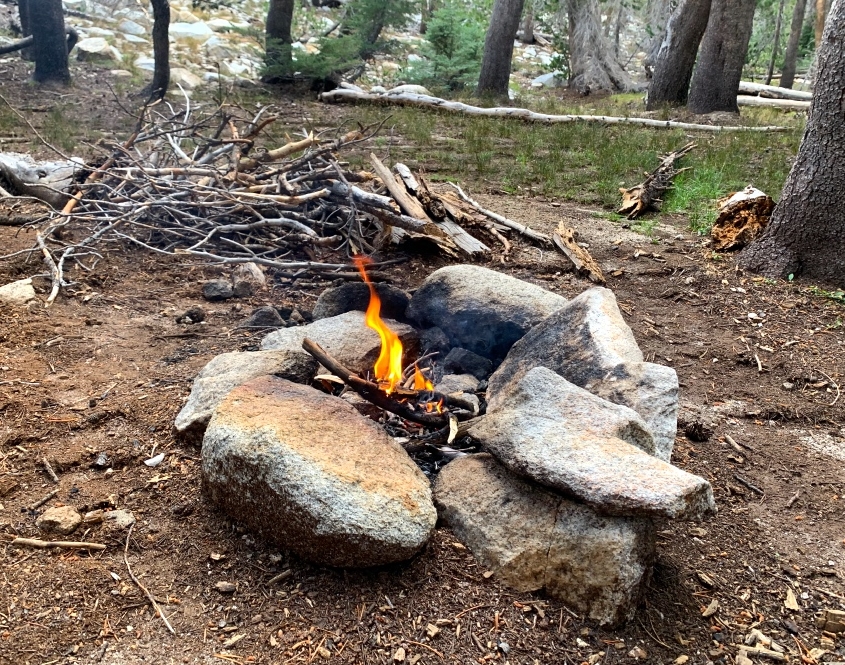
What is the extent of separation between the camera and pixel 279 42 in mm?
14367

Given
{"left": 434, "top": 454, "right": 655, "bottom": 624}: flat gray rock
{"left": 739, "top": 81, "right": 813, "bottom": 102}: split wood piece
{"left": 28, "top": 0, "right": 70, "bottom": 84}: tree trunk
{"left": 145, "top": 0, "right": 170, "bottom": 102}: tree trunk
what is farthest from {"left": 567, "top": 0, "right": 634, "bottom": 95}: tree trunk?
{"left": 434, "top": 454, "right": 655, "bottom": 624}: flat gray rock

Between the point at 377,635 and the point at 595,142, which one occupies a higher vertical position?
the point at 595,142

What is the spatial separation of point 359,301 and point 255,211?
1860mm

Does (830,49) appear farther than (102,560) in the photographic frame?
Yes

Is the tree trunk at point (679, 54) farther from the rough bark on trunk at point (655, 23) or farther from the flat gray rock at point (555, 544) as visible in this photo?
the flat gray rock at point (555, 544)

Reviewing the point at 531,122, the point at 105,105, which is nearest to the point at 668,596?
the point at 531,122

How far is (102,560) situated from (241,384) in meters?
0.89

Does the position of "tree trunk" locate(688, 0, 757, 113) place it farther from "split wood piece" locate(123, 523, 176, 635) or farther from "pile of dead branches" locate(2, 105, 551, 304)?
"split wood piece" locate(123, 523, 176, 635)

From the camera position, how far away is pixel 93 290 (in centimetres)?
512

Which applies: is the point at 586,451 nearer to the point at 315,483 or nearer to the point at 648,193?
the point at 315,483

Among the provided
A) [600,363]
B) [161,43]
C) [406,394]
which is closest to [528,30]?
[161,43]

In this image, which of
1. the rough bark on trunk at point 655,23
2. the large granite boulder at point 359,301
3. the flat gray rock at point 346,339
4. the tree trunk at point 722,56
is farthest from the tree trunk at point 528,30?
the flat gray rock at point 346,339

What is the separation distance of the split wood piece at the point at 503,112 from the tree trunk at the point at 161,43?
3463mm

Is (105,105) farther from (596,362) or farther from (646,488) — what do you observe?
(646,488)
